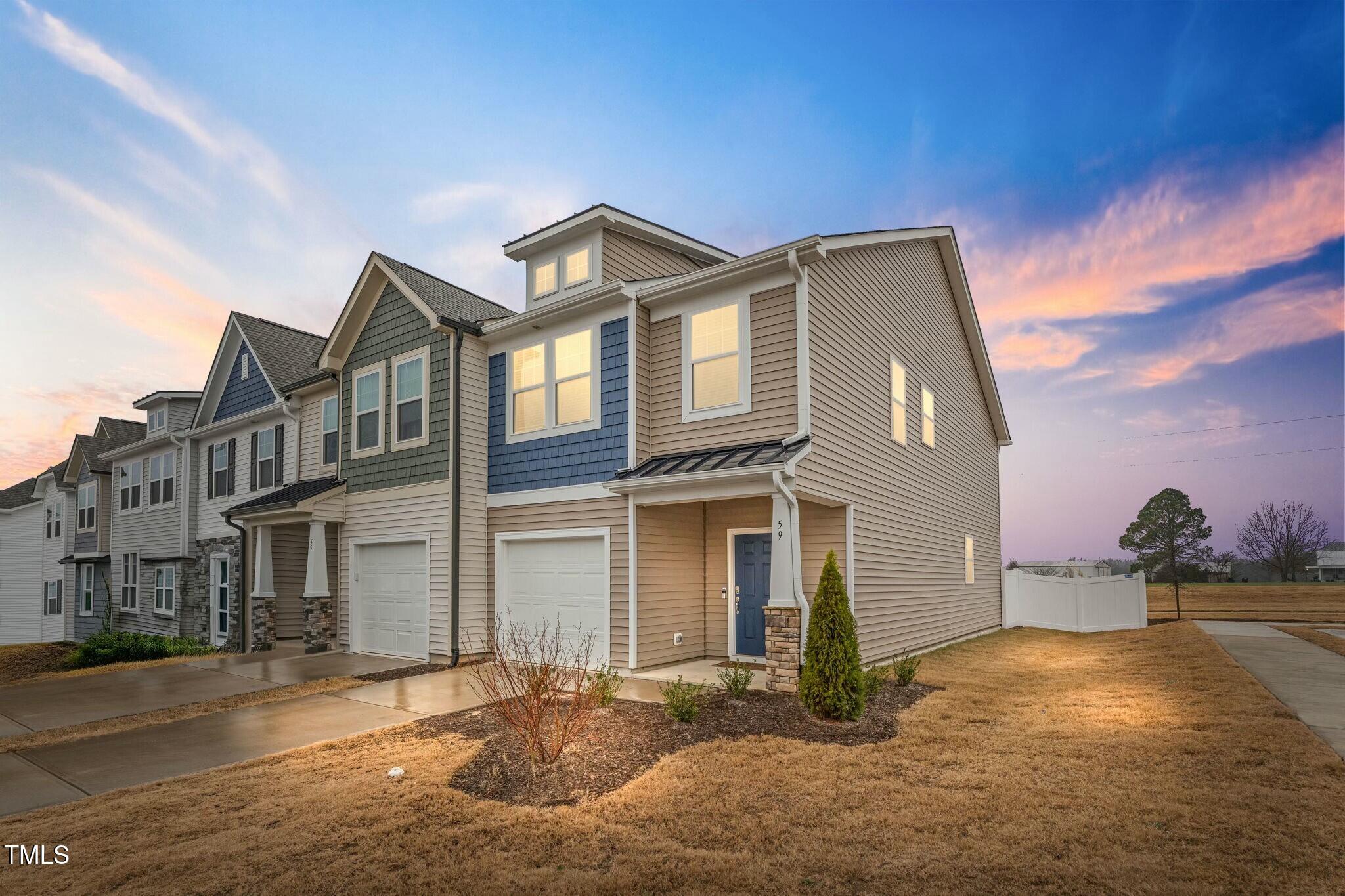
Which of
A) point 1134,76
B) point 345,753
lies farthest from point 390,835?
point 1134,76

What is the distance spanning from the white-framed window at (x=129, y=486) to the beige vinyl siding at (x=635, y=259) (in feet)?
68.5

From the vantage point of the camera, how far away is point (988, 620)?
66.7 feet

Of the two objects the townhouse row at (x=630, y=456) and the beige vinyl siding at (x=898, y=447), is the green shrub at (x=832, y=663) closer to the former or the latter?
the townhouse row at (x=630, y=456)

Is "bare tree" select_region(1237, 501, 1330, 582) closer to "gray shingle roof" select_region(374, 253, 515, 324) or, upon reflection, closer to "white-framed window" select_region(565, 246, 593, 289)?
"white-framed window" select_region(565, 246, 593, 289)

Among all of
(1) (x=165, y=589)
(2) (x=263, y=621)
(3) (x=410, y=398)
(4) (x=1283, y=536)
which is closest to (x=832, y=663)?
(3) (x=410, y=398)

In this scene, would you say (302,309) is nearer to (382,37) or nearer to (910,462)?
(382,37)

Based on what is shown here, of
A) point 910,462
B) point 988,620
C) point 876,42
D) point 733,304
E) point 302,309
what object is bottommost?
point 988,620

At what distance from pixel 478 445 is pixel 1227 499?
41950 mm

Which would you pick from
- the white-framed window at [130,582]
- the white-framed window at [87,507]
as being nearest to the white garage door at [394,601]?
the white-framed window at [130,582]

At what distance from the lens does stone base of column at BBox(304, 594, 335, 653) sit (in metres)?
14.9

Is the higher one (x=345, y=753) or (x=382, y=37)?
(x=382, y=37)

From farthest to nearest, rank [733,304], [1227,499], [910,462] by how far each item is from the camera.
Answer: [1227,499] → [910,462] → [733,304]

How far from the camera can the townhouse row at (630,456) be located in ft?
35.8

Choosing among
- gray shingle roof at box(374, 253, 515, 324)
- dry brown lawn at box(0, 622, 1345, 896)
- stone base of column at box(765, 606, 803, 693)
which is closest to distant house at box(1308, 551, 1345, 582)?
dry brown lawn at box(0, 622, 1345, 896)
